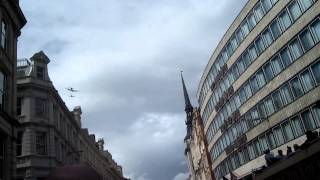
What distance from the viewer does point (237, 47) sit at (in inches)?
1502

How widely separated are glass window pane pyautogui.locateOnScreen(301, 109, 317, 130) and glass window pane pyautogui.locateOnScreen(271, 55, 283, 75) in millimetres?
4239

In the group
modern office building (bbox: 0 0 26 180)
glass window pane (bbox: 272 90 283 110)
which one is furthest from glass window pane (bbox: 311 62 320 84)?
modern office building (bbox: 0 0 26 180)

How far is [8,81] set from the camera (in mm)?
23719

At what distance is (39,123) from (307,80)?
24.7 metres

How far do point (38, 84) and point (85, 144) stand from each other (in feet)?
67.9

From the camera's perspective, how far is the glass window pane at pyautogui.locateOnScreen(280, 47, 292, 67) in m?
29.3

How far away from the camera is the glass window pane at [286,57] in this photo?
29.3 meters

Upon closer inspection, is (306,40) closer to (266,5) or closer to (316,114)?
(316,114)

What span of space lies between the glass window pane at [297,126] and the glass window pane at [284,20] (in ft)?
22.0

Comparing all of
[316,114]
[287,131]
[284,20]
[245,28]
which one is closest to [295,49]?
[284,20]

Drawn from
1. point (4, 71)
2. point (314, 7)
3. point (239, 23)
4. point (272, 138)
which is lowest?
point (272, 138)

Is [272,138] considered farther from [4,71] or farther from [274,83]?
[4,71]

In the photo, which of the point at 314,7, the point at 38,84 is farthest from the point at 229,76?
the point at 38,84

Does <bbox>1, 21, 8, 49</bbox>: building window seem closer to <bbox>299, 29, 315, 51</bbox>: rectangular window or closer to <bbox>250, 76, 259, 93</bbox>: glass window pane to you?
<bbox>299, 29, 315, 51</bbox>: rectangular window
